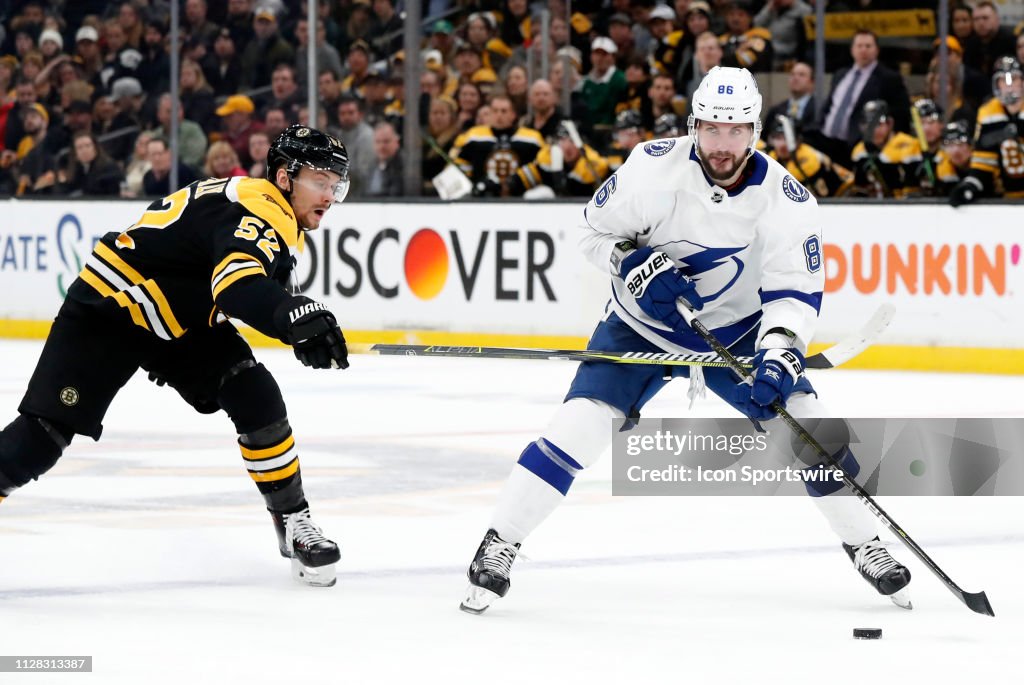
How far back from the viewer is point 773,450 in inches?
227

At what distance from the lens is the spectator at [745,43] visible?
9.51 meters

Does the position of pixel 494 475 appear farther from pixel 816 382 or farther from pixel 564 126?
pixel 564 126

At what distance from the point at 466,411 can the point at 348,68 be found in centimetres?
360

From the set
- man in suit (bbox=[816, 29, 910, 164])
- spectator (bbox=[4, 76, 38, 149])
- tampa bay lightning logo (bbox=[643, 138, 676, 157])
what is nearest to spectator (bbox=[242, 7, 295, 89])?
spectator (bbox=[4, 76, 38, 149])

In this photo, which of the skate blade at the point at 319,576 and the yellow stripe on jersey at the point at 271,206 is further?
the skate blade at the point at 319,576

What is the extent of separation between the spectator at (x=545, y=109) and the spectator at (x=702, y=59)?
0.69m

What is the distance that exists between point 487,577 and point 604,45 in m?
6.90

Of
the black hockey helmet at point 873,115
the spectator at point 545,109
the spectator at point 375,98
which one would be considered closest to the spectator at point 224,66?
the spectator at point 375,98

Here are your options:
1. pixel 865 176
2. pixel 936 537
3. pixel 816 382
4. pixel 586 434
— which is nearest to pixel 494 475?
pixel 936 537

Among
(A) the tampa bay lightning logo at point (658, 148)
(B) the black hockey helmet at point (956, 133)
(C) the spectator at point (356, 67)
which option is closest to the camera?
(A) the tampa bay lightning logo at point (658, 148)

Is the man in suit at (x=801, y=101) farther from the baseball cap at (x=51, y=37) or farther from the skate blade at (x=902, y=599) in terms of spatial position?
the skate blade at (x=902, y=599)

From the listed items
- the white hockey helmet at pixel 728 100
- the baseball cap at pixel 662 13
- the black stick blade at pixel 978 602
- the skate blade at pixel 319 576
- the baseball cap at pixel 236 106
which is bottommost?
the skate blade at pixel 319 576

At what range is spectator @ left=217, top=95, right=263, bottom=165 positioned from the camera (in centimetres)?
1082

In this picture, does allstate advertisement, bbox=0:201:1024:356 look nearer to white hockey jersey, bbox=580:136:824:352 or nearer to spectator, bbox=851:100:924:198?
spectator, bbox=851:100:924:198
